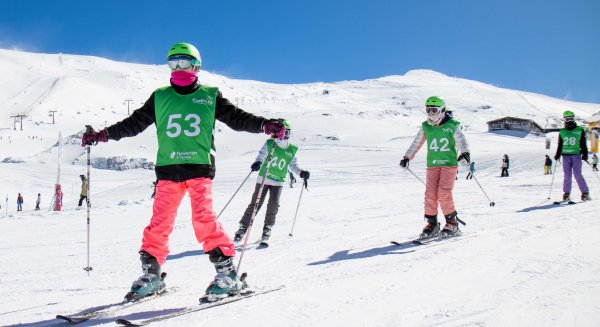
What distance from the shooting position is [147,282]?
364cm

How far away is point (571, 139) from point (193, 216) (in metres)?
9.75

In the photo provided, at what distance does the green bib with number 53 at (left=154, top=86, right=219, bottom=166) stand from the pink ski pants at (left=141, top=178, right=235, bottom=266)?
7.3 inches

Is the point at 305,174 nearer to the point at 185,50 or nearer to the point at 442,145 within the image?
the point at 442,145

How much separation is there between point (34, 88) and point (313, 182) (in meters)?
124

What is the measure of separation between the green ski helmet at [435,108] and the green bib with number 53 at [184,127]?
4030 mm

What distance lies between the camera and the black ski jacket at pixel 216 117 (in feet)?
11.7

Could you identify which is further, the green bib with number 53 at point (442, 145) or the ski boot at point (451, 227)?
the green bib with number 53 at point (442, 145)

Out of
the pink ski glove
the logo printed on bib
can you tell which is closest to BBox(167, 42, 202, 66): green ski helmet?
the logo printed on bib

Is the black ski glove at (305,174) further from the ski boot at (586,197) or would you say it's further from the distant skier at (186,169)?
the ski boot at (586,197)

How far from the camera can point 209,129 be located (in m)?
3.71

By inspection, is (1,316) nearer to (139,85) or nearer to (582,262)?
(582,262)

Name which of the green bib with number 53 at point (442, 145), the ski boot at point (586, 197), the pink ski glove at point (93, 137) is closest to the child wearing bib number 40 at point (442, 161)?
the green bib with number 53 at point (442, 145)

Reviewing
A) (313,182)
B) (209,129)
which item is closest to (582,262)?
(209,129)

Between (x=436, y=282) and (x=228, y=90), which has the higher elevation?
(x=228, y=90)
